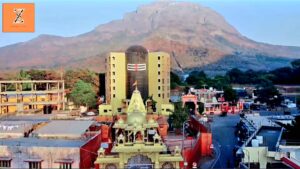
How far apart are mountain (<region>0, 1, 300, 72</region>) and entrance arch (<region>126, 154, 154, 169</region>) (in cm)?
1396

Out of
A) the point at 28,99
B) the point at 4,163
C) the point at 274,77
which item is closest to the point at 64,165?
the point at 4,163

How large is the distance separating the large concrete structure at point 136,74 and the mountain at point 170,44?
18.6 ft

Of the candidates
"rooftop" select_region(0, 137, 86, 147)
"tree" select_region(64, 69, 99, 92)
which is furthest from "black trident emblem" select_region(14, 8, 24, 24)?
"tree" select_region(64, 69, 99, 92)

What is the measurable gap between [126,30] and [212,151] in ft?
56.1

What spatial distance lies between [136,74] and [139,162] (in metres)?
8.75

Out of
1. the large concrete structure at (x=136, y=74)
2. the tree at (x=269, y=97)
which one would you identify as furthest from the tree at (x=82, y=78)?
the tree at (x=269, y=97)

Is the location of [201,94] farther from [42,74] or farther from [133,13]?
[133,13]

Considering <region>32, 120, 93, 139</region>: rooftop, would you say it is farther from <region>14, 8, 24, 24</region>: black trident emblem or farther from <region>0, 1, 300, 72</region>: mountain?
<region>0, 1, 300, 72</region>: mountain

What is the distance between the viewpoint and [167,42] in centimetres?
2861

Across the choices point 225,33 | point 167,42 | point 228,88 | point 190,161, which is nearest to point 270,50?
point 225,33

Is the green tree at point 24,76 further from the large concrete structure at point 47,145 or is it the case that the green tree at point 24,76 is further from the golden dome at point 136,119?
the golden dome at point 136,119

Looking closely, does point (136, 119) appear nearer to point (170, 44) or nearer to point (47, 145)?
point (47, 145)

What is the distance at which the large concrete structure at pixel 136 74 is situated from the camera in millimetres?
14766

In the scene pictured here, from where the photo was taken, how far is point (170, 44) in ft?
→ 95.6
